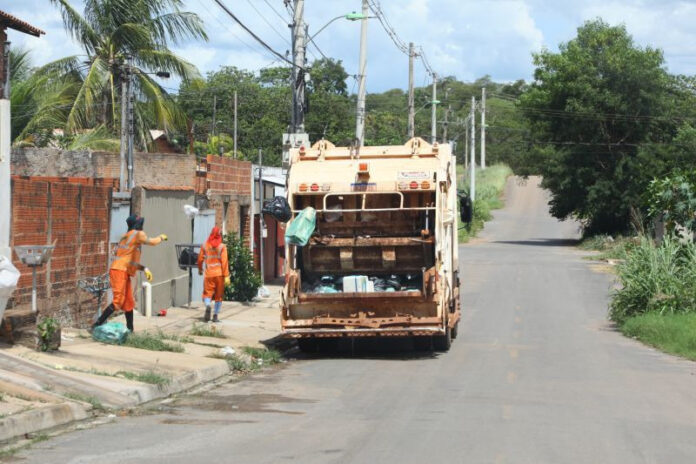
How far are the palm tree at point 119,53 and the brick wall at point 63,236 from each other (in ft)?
42.5

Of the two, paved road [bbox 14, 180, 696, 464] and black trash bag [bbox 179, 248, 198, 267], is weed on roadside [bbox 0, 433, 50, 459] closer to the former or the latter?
paved road [bbox 14, 180, 696, 464]

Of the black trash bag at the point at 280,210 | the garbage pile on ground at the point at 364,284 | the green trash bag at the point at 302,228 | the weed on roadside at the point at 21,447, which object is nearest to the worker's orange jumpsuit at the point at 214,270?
the garbage pile on ground at the point at 364,284

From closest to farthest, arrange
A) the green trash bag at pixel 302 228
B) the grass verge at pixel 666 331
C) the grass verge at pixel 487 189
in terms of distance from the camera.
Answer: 1. the green trash bag at pixel 302 228
2. the grass verge at pixel 666 331
3. the grass verge at pixel 487 189

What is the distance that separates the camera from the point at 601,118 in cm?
5131

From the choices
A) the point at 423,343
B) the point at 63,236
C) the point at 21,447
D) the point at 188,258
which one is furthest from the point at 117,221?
the point at 21,447

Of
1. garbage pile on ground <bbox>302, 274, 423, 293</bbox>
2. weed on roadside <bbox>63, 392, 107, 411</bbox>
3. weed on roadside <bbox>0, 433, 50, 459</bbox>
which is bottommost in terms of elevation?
weed on roadside <bbox>0, 433, 50, 459</bbox>

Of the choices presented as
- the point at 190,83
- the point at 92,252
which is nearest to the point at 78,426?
the point at 92,252

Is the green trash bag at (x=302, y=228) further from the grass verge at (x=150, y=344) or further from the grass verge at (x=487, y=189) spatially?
the grass verge at (x=487, y=189)

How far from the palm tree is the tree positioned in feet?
87.3

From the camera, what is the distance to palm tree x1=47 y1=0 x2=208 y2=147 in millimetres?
29031

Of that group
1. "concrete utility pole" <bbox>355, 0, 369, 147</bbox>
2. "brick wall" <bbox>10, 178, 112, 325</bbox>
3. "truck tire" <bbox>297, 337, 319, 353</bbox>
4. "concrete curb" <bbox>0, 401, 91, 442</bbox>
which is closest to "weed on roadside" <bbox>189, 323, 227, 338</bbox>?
"truck tire" <bbox>297, 337, 319, 353</bbox>

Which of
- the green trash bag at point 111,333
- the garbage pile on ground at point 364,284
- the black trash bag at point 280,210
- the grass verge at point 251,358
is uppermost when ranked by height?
the black trash bag at point 280,210

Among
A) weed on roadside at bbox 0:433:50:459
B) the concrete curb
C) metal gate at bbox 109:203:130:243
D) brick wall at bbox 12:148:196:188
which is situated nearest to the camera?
weed on roadside at bbox 0:433:50:459

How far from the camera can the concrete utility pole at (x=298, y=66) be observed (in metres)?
24.6
